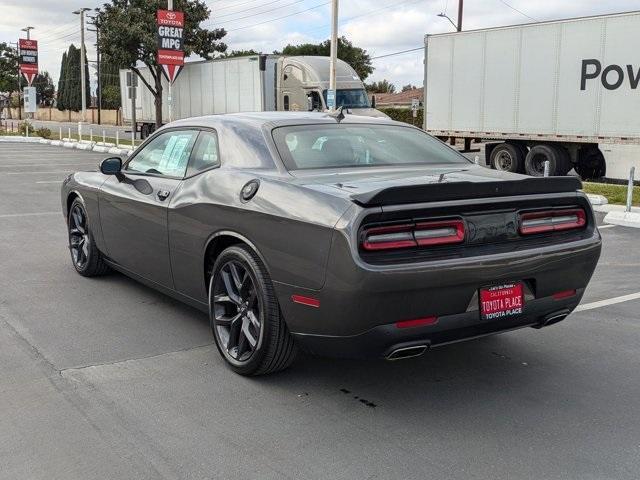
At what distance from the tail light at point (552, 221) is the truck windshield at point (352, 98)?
21.3 metres

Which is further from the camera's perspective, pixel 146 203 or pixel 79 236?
pixel 79 236

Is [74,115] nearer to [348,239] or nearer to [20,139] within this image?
[20,139]

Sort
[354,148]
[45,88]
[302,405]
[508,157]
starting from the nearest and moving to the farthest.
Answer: [302,405], [354,148], [508,157], [45,88]

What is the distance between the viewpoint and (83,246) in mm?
6730

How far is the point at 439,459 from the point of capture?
10.7 feet

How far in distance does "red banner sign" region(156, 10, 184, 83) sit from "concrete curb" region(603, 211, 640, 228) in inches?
672

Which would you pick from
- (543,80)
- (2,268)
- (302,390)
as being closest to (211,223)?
(302,390)

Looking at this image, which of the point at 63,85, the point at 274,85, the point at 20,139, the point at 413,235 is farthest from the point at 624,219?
the point at 63,85

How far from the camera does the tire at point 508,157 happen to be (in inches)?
759

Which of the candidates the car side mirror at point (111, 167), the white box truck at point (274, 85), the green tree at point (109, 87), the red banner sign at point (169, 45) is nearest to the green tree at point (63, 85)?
the green tree at point (109, 87)

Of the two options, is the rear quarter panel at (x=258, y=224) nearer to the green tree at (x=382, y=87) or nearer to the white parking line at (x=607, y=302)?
the white parking line at (x=607, y=302)

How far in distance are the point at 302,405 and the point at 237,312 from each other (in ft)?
2.53

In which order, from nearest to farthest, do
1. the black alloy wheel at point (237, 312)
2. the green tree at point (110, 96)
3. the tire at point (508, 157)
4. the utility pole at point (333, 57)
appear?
the black alloy wheel at point (237, 312) → the tire at point (508, 157) → the utility pole at point (333, 57) → the green tree at point (110, 96)

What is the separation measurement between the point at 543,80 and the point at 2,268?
1466 cm
